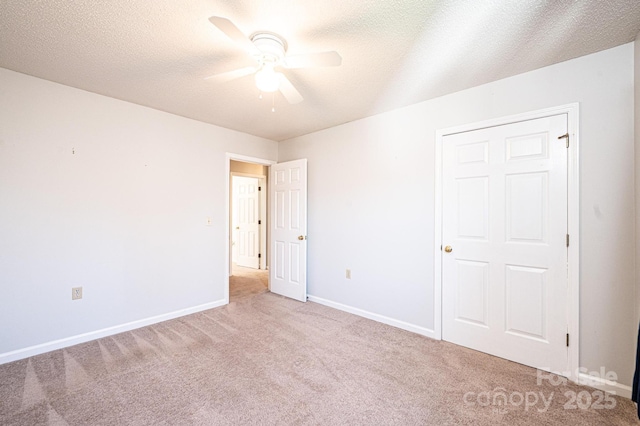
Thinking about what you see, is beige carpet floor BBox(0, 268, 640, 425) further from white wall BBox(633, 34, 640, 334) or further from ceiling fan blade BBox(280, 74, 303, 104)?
ceiling fan blade BBox(280, 74, 303, 104)

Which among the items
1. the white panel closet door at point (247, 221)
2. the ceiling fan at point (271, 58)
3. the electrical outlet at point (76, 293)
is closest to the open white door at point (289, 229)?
the white panel closet door at point (247, 221)

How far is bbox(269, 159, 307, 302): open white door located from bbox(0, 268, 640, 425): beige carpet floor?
3.96 feet

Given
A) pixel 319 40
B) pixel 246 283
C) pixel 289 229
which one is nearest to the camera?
pixel 319 40

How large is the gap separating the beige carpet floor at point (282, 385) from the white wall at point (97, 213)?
1.25 feet

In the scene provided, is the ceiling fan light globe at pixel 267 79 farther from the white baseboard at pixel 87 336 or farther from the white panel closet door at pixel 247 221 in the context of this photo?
the white panel closet door at pixel 247 221

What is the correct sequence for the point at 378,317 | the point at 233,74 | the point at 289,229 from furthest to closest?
1. the point at 289,229
2. the point at 378,317
3. the point at 233,74

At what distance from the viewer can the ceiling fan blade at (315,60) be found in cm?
166

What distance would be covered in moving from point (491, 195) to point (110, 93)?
3806 millimetres

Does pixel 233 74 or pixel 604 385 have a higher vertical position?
pixel 233 74

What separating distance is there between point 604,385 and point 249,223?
5.77 meters

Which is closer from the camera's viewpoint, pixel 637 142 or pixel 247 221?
pixel 637 142

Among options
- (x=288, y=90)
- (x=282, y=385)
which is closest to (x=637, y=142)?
(x=288, y=90)

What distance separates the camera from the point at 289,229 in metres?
4.15

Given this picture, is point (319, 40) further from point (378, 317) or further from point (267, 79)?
point (378, 317)
